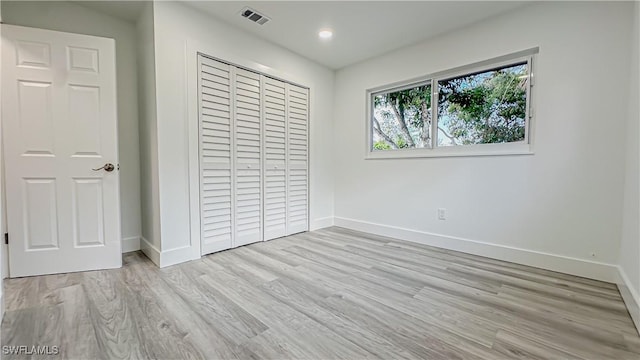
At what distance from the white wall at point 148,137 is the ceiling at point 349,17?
0.27 metres

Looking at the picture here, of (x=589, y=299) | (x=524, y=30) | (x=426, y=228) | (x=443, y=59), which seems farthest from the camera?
(x=426, y=228)

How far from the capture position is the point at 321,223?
12.8 ft

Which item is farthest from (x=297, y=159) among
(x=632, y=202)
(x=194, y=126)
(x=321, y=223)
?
(x=632, y=202)

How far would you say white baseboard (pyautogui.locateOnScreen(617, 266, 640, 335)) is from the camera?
1.51 metres

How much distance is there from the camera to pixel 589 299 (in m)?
1.82

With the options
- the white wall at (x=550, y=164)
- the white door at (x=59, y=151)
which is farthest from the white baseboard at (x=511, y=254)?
the white door at (x=59, y=151)

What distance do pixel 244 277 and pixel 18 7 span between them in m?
2.94

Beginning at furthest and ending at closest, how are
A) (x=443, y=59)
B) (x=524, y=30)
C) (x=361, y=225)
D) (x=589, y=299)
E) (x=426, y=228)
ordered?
1. (x=361, y=225)
2. (x=426, y=228)
3. (x=443, y=59)
4. (x=524, y=30)
5. (x=589, y=299)

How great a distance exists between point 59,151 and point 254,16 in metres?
2.06

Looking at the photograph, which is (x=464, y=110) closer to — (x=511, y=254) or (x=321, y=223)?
(x=511, y=254)

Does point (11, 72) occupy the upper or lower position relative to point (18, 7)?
lower

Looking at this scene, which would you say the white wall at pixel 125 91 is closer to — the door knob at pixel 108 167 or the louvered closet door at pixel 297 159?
the door knob at pixel 108 167

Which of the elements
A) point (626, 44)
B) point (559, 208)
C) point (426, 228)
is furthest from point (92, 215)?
point (626, 44)

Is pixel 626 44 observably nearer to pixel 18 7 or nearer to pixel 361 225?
pixel 361 225
